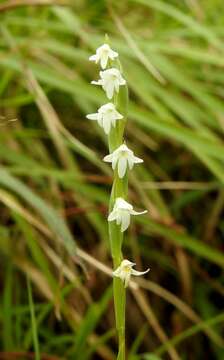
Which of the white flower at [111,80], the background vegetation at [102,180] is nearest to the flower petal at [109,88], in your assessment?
the white flower at [111,80]

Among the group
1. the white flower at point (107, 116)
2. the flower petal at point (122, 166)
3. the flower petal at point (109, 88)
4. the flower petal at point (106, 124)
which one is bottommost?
the flower petal at point (122, 166)

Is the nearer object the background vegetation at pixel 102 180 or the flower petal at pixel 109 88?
the flower petal at pixel 109 88

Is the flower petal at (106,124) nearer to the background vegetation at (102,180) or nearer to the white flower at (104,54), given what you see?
the white flower at (104,54)

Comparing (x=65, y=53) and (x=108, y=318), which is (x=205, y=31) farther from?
(x=108, y=318)

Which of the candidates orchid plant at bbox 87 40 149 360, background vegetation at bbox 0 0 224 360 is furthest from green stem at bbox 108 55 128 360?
background vegetation at bbox 0 0 224 360

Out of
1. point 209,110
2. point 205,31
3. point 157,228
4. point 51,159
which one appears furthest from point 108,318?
point 205,31

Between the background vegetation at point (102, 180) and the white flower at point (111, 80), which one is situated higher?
the background vegetation at point (102, 180)

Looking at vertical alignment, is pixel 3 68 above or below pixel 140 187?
above
